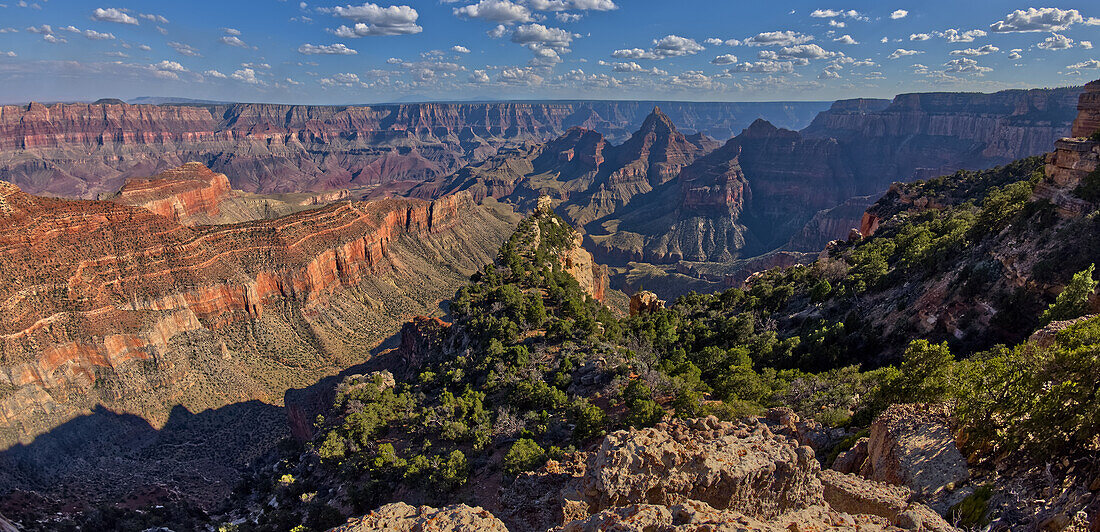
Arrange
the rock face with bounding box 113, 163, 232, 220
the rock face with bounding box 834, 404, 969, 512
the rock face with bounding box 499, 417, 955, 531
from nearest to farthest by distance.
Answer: the rock face with bounding box 499, 417, 955, 531 → the rock face with bounding box 834, 404, 969, 512 → the rock face with bounding box 113, 163, 232, 220

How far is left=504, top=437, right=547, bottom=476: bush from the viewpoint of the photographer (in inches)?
975

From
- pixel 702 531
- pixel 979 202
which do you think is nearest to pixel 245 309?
pixel 702 531

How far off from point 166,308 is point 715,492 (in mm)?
83539

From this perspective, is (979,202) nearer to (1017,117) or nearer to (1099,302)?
(1099,302)

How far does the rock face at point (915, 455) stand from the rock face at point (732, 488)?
37.6 inches

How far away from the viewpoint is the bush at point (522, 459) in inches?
975

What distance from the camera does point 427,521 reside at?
53.2 ft

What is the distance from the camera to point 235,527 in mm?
33781

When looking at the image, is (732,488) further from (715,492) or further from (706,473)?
(706,473)

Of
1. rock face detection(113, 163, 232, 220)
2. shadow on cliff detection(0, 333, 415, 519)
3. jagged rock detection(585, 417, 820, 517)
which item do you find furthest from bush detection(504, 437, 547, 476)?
rock face detection(113, 163, 232, 220)

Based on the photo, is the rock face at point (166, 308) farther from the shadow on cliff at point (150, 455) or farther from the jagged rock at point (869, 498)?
the jagged rock at point (869, 498)

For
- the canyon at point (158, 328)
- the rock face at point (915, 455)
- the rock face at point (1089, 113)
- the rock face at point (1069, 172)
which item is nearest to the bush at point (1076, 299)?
the rock face at point (1069, 172)

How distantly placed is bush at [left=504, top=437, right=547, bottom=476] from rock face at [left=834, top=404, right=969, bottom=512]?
1340 cm

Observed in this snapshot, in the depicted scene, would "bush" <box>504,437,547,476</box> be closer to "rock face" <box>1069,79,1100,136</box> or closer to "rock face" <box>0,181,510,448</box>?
"rock face" <box>0,181,510,448</box>
